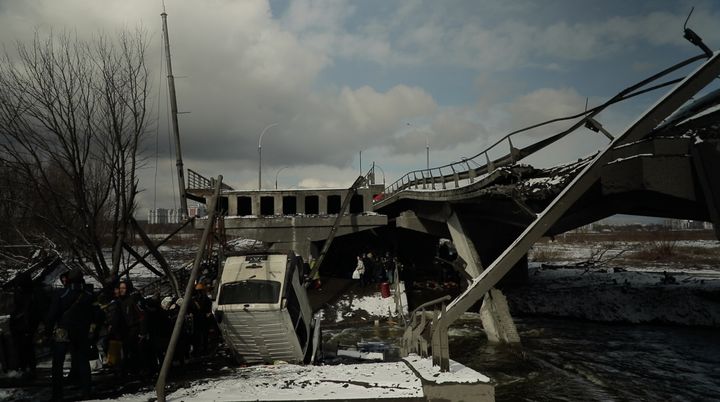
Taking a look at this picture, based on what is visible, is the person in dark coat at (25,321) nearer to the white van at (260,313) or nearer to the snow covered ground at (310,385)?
the white van at (260,313)

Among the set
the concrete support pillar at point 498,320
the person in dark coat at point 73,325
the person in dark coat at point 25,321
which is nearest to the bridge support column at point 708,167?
the concrete support pillar at point 498,320

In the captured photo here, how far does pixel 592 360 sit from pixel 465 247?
8647mm

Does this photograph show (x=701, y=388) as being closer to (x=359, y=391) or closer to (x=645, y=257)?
(x=359, y=391)

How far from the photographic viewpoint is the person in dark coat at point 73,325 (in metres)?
7.82

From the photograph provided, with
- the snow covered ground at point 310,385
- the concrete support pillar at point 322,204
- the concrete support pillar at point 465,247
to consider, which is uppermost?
the concrete support pillar at point 322,204

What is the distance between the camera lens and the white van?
34.8 ft

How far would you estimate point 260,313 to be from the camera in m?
10.6

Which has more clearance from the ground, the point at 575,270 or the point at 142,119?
the point at 142,119

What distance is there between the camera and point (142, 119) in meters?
15.4

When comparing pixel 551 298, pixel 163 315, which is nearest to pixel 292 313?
pixel 163 315

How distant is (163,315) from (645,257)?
178 ft

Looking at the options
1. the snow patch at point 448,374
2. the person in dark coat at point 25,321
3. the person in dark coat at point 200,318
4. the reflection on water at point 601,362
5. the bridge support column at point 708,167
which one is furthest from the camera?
the person in dark coat at point 200,318

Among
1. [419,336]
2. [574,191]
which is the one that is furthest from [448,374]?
[574,191]

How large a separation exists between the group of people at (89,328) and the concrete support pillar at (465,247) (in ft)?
48.5
